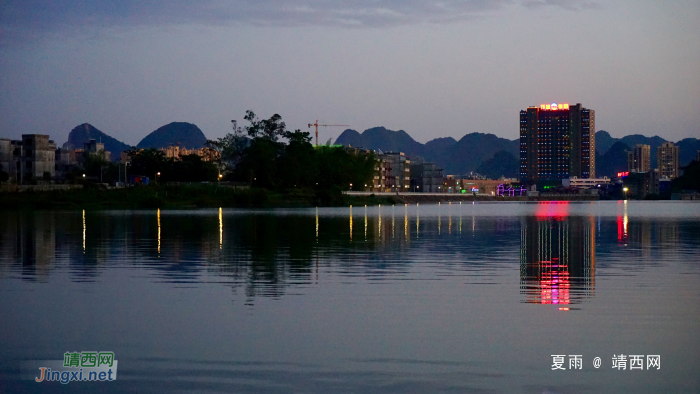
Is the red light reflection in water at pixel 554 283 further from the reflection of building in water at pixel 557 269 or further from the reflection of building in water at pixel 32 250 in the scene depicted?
the reflection of building in water at pixel 32 250

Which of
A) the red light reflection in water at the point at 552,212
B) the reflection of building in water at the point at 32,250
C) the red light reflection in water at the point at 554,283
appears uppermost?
the red light reflection in water at the point at 554,283

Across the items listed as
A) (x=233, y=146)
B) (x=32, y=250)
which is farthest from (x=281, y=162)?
(x=32, y=250)

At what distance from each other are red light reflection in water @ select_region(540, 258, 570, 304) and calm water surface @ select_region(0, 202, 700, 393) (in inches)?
3.6

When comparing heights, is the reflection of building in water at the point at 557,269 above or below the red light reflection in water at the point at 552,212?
above

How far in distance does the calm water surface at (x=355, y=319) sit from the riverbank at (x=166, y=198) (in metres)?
75.3

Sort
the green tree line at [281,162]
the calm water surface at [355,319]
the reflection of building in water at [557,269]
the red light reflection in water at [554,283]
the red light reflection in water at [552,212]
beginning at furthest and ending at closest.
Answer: the green tree line at [281,162] → the red light reflection in water at [552,212] → the reflection of building in water at [557,269] → the red light reflection in water at [554,283] → the calm water surface at [355,319]

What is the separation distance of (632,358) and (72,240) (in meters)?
31.2

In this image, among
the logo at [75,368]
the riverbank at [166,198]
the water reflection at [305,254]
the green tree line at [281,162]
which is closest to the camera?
the logo at [75,368]

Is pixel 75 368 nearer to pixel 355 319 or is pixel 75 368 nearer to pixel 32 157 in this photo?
pixel 355 319

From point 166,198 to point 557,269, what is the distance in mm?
95015

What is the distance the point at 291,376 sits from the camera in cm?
1097

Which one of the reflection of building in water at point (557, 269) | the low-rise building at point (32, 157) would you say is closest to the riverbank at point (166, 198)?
the low-rise building at point (32, 157)

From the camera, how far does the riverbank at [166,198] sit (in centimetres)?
9962

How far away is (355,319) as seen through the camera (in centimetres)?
Answer: 1520
